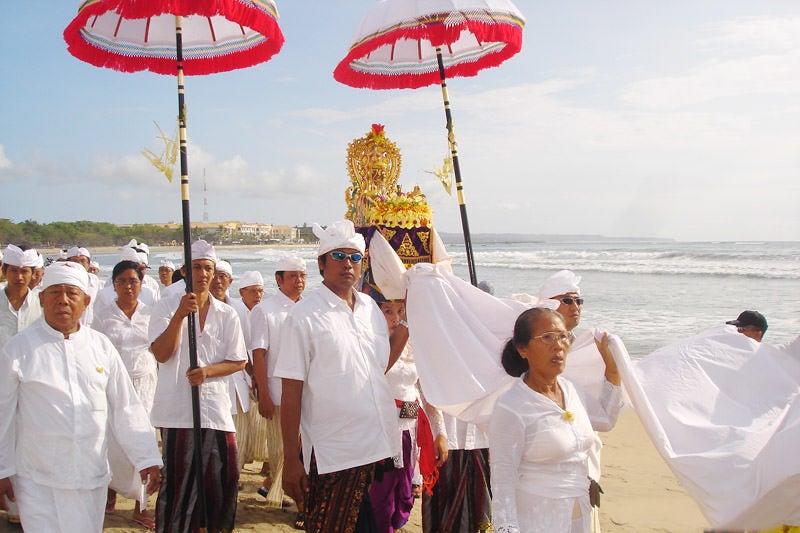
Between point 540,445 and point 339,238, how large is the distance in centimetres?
160

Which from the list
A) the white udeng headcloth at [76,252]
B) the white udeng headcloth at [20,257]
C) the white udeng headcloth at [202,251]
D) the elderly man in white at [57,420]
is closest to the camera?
the elderly man in white at [57,420]

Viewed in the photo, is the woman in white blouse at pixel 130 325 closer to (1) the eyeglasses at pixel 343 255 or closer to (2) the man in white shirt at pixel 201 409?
(2) the man in white shirt at pixel 201 409

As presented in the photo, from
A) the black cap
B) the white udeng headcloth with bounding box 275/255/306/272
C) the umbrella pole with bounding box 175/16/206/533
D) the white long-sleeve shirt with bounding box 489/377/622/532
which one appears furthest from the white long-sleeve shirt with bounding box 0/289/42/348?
the black cap

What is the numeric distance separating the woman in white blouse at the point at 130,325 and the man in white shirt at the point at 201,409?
1.31 m

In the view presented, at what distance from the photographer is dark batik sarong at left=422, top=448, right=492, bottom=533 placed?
4.59 m

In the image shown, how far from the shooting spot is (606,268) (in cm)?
3247

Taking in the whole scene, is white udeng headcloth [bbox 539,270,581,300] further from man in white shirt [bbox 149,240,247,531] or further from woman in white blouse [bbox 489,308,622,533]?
man in white shirt [bbox 149,240,247,531]

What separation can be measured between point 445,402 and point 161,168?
8.00ft

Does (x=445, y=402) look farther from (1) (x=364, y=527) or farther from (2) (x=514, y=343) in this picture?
(1) (x=364, y=527)

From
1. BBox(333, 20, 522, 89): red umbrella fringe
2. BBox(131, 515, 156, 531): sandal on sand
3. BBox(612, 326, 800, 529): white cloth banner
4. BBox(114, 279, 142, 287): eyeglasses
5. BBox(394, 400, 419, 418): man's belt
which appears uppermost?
BBox(333, 20, 522, 89): red umbrella fringe

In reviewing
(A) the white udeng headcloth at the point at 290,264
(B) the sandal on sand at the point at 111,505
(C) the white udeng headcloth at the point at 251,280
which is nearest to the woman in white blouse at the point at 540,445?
(A) the white udeng headcloth at the point at 290,264

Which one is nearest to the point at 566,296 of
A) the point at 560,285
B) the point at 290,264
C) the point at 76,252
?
the point at 560,285

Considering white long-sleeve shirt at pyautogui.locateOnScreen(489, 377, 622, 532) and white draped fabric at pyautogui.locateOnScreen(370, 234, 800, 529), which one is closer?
white long-sleeve shirt at pyautogui.locateOnScreen(489, 377, 622, 532)

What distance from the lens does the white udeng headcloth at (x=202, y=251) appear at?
4.76 metres
